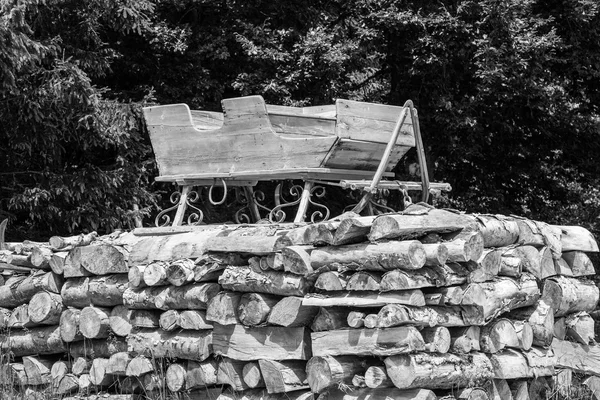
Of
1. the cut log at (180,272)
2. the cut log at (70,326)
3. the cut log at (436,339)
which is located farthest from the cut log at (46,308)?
the cut log at (436,339)

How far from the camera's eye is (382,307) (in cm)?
493

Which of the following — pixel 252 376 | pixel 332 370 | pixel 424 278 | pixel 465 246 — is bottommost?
pixel 252 376

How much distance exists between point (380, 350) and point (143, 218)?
7.33 m

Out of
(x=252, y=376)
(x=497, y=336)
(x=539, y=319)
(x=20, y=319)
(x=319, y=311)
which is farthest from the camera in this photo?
(x=20, y=319)

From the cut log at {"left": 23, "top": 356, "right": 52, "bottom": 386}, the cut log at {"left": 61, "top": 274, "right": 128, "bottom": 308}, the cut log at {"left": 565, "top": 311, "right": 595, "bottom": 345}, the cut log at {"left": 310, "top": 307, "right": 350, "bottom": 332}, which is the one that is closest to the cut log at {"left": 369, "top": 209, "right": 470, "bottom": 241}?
the cut log at {"left": 310, "top": 307, "right": 350, "bottom": 332}

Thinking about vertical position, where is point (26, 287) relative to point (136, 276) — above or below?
below

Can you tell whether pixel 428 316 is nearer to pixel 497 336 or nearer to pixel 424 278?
pixel 424 278

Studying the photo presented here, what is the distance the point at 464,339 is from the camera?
511cm

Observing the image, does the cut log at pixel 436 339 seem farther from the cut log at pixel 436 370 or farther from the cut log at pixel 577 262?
the cut log at pixel 577 262

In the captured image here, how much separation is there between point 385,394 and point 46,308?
2.87 meters

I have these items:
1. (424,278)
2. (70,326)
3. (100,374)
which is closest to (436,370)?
(424,278)

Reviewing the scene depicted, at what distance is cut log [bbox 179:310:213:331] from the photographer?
18.5 ft

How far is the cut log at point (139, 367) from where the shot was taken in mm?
5846

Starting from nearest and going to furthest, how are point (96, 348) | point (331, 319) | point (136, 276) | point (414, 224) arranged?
point (414, 224), point (331, 319), point (136, 276), point (96, 348)
